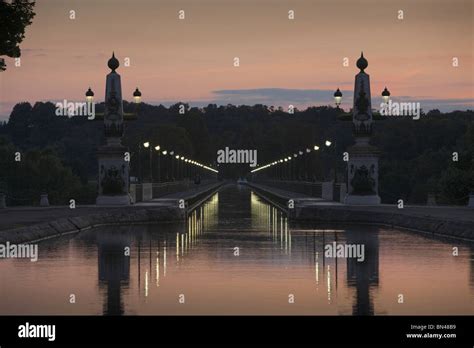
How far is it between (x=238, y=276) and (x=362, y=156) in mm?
40998

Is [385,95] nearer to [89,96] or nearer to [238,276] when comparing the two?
[89,96]

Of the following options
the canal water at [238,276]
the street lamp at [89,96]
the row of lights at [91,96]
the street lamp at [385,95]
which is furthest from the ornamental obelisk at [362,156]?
the canal water at [238,276]

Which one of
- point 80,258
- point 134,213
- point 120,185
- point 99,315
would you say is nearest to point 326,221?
point 134,213

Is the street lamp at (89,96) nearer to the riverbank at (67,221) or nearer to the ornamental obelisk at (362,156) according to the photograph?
the riverbank at (67,221)

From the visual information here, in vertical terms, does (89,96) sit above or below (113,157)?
above

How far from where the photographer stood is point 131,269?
28422 millimetres

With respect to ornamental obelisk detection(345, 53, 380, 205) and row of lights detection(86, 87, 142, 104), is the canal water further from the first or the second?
row of lights detection(86, 87, 142, 104)

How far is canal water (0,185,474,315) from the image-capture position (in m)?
21.0

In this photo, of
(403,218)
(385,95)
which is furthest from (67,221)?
(385,95)

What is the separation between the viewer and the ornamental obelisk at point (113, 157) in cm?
6756

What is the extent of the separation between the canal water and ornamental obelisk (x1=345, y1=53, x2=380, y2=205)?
78.3 ft

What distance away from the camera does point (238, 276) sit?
87.7ft
